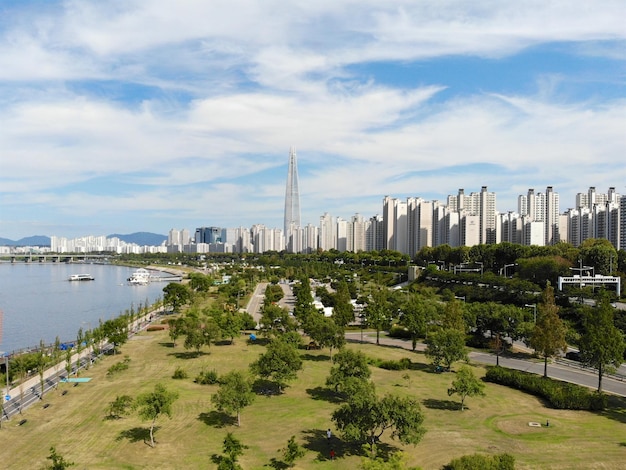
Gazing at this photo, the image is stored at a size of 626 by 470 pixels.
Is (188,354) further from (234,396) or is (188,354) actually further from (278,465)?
(278,465)

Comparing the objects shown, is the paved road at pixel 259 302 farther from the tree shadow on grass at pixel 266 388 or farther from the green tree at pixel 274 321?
the tree shadow on grass at pixel 266 388

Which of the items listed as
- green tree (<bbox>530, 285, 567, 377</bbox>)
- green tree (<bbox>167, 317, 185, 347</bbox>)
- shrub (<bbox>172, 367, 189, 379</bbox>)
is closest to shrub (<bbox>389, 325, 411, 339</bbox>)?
green tree (<bbox>530, 285, 567, 377</bbox>)

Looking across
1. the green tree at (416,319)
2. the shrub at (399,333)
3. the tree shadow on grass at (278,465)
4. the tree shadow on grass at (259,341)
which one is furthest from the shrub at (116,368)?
the shrub at (399,333)

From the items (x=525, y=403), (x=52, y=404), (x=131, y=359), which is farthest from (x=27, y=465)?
(x=525, y=403)

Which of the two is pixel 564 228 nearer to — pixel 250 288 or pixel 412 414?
pixel 250 288

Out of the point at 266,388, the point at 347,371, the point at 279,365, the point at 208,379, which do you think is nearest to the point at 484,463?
the point at 347,371
